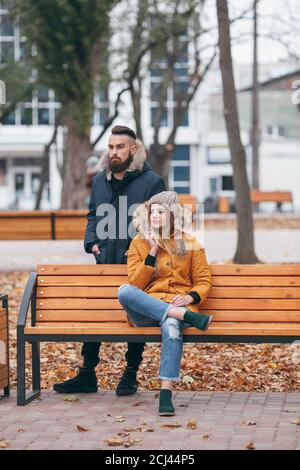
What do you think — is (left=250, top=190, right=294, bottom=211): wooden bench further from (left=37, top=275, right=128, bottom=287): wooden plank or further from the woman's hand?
the woman's hand

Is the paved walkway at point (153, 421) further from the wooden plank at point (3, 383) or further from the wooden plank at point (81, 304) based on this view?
the wooden plank at point (81, 304)

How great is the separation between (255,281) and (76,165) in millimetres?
20603

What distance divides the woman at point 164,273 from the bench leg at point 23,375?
29.9 inches

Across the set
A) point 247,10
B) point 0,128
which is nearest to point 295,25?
point 247,10

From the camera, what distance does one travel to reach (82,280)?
28.7 feet

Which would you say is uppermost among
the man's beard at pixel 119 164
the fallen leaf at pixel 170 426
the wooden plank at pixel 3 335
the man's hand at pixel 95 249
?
the man's beard at pixel 119 164

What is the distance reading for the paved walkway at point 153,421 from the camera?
698 centimetres

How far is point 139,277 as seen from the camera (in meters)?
8.27

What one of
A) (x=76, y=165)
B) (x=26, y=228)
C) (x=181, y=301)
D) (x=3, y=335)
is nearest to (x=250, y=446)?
(x=181, y=301)

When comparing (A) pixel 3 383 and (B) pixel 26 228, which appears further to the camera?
(B) pixel 26 228

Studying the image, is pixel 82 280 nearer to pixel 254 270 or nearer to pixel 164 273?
pixel 164 273

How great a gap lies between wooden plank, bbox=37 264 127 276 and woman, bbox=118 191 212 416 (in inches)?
Answer: 12.6

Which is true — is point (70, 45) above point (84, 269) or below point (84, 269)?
above

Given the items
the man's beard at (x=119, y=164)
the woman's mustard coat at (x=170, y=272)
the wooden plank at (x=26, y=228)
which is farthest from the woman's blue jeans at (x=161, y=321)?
the wooden plank at (x=26, y=228)
